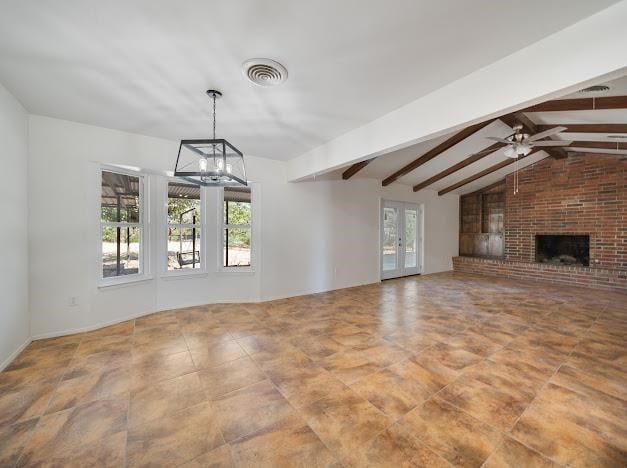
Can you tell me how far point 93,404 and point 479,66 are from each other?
3.89 metres

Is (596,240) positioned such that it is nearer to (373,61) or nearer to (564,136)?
(564,136)

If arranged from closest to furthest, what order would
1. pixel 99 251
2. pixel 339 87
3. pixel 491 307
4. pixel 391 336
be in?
pixel 339 87
pixel 391 336
pixel 99 251
pixel 491 307

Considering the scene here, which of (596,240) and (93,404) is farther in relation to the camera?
(596,240)

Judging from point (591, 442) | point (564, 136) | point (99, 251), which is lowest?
point (591, 442)

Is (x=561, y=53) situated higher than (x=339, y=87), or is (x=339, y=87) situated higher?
(x=339, y=87)

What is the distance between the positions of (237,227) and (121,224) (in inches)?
64.7

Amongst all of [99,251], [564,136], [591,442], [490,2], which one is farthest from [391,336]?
[564,136]

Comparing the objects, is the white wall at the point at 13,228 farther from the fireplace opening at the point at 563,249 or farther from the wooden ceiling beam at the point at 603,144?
the fireplace opening at the point at 563,249

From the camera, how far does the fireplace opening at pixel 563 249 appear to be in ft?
20.7

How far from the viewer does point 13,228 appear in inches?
103

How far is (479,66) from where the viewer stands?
202 centimetres

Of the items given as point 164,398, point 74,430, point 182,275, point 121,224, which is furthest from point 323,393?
point 121,224

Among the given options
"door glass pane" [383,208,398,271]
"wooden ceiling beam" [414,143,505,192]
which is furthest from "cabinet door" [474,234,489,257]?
"door glass pane" [383,208,398,271]

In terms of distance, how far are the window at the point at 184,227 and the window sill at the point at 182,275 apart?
0.26 feet
